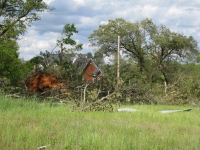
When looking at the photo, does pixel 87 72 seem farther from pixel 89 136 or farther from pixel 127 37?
pixel 89 136

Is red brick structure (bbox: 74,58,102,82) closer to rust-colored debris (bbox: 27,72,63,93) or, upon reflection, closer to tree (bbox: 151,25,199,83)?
rust-colored debris (bbox: 27,72,63,93)

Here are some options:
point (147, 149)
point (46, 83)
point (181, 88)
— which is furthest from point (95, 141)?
point (181, 88)

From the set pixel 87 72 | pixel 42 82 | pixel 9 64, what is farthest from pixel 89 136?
pixel 87 72

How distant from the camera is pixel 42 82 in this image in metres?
21.5

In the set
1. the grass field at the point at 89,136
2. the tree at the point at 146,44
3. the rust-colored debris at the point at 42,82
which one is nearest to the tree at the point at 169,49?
the tree at the point at 146,44

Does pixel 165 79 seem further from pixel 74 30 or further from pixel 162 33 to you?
pixel 74 30

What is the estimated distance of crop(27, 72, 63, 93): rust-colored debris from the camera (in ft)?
70.0

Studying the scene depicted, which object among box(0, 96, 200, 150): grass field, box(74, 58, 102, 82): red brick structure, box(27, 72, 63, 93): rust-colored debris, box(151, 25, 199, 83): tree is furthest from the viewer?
box(151, 25, 199, 83): tree

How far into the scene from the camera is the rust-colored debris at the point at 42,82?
21328mm

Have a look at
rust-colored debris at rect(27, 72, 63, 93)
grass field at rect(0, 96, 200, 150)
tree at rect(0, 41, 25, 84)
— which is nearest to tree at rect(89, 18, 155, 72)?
tree at rect(0, 41, 25, 84)

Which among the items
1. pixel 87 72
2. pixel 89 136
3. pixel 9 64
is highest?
pixel 9 64

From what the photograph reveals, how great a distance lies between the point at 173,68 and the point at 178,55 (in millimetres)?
2232

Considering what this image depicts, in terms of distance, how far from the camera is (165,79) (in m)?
51.2

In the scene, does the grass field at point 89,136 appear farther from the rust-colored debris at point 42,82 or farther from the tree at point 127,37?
the tree at point 127,37
